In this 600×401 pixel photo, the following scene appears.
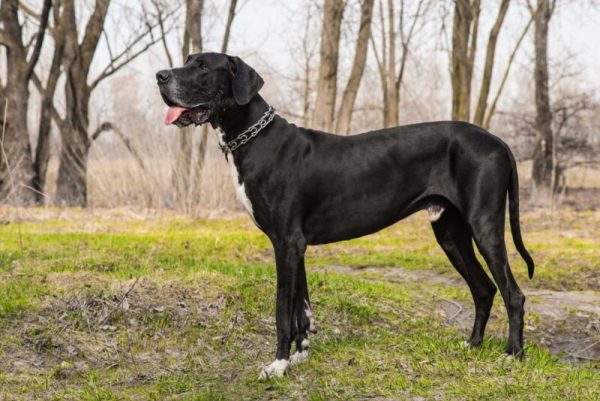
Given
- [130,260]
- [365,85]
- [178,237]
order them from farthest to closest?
[365,85] → [178,237] → [130,260]

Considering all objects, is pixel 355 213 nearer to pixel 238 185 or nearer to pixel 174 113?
pixel 238 185

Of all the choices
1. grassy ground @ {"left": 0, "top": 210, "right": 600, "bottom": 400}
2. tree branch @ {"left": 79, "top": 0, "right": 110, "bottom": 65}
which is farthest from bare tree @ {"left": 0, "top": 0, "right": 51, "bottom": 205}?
grassy ground @ {"left": 0, "top": 210, "right": 600, "bottom": 400}

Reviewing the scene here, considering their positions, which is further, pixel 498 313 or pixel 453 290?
pixel 453 290

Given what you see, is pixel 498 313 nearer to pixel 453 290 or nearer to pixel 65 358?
pixel 453 290

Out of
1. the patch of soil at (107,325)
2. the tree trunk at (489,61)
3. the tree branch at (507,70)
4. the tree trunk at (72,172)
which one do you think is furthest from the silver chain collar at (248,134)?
the tree branch at (507,70)

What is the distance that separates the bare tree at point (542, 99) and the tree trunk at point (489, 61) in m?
0.97

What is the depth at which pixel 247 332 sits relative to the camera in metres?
5.16

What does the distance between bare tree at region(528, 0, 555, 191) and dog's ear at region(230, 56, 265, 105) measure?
1417 centimetres

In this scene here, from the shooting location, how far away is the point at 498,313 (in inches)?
235

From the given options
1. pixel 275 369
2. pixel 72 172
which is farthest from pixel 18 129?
pixel 275 369

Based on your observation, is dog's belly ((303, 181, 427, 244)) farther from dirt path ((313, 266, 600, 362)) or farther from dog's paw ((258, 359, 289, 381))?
dirt path ((313, 266, 600, 362))

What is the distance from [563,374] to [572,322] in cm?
188

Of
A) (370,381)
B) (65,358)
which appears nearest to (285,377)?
(370,381)

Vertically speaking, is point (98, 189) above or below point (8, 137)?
below
